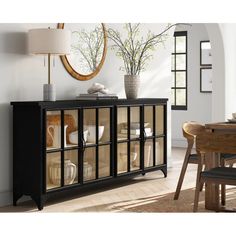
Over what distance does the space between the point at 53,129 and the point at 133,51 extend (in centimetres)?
203

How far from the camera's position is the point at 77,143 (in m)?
4.70

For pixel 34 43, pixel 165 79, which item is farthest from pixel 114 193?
pixel 165 79

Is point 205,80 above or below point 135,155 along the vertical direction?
above

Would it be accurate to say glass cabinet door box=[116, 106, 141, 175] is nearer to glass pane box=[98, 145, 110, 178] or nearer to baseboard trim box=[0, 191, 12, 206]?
glass pane box=[98, 145, 110, 178]

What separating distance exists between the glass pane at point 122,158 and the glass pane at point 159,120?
0.68m

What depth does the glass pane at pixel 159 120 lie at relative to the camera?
19.3 ft

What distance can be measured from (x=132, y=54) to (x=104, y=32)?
56 centimetres

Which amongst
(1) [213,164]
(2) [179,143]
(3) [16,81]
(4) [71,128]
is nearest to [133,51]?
(4) [71,128]

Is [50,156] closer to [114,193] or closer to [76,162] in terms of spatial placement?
[76,162]

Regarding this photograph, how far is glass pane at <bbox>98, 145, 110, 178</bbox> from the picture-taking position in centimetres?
504

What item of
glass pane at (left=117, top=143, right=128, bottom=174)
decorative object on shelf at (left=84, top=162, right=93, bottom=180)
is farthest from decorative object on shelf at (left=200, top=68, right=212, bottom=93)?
decorative object on shelf at (left=84, top=162, right=93, bottom=180)

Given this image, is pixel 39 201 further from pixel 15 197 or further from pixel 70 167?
pixel 70 167

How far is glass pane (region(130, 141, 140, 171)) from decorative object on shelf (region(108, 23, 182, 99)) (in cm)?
57

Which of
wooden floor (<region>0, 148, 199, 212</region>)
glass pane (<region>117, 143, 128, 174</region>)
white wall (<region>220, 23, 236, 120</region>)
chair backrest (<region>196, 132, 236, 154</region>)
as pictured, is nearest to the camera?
chair backrest (<region>196, 132, 236, 154</region>)
